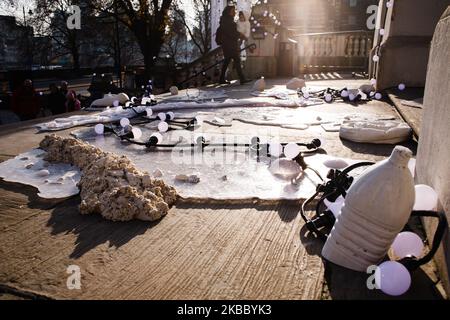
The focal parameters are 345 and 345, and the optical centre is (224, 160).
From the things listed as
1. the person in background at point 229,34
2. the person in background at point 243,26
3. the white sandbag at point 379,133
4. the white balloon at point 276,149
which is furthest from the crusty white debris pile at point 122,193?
the person in background at point 243,26

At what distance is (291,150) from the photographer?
308 centimetres

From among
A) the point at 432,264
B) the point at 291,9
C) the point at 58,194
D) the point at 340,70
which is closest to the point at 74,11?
the point at 340,70

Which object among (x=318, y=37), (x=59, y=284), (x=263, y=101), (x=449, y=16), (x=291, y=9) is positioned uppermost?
(x=291, y=9)

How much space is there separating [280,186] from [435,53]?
135cm

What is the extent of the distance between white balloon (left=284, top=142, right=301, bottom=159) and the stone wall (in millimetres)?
1066

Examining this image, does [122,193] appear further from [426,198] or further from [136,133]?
[136,133]

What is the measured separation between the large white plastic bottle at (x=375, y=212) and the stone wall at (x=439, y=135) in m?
0.23

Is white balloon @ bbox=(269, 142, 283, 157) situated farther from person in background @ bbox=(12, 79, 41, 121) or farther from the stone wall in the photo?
person in background @ bbox=(12, 79, 41, 121)

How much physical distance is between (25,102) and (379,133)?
778cm

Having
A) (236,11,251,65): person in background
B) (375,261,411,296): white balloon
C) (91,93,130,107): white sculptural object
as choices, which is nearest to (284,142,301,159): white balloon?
(375,261,411,296): white balloon

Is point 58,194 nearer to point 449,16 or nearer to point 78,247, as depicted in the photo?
point 78,247

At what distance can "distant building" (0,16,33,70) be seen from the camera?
30.1 m

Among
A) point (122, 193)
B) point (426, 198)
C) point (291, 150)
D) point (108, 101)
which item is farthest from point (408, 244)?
point (108, 101)

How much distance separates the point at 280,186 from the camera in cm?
271
